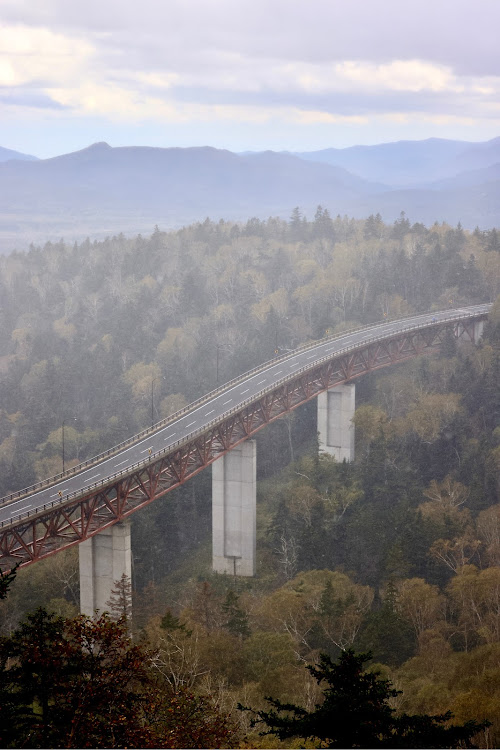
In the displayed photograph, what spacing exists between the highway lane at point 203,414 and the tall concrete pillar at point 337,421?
14.0 feet

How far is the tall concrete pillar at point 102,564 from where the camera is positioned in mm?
59688

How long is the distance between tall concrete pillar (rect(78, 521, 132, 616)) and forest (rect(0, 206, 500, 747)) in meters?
3.86

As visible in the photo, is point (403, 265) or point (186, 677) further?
point (403, 265)

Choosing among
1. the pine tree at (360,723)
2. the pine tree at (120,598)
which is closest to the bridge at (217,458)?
the pine tree at (120,598)

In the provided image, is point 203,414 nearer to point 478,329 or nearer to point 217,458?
point 217,458

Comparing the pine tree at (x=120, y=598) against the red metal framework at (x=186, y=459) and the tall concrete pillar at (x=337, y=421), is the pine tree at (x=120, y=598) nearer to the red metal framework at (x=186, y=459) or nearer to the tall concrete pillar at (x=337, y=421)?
the red metal framework at (x=186, y=459)

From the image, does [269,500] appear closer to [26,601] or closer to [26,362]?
[26,601]

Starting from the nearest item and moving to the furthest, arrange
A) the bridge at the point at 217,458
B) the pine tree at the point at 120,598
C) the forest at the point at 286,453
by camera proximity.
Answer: the forest at the point at 286,453, the bridge at the point at 217,458, the pine tree at the point at 120,598

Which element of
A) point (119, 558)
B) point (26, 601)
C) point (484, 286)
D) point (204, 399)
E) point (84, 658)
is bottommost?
point (26, 601)

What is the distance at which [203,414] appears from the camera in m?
75.5

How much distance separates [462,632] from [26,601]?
114ft

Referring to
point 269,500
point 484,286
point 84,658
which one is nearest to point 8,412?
point 269,500

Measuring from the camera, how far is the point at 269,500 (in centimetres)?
8700

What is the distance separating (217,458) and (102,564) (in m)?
14.2
